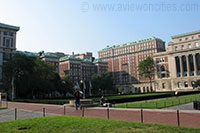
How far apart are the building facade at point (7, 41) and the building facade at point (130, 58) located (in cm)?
8902

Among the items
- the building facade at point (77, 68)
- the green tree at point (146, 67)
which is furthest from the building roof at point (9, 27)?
the green tree at point (146, 67)

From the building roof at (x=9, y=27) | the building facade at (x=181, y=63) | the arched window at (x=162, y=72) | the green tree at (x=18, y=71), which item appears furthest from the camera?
the arched window at (x=162, y=72)

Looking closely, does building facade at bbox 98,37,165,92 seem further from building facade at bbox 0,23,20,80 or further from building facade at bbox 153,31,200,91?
building facade at bbox 0,23,20,80

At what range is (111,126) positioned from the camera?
12.8 m

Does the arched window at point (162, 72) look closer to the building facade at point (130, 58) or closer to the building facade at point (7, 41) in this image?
the building facade at point (130, 58)

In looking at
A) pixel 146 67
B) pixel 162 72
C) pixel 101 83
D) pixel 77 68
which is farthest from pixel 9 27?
pixel 162 72

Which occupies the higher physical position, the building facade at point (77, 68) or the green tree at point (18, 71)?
the building facade at point (77, 68)

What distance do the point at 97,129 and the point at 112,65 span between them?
159802mm

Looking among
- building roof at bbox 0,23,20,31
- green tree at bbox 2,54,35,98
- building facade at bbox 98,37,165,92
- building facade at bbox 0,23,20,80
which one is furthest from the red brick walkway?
building facade at bbox 98,37,165,92

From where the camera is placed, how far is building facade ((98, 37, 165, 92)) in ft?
468

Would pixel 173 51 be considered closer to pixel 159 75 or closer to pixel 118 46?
pixel 159 75

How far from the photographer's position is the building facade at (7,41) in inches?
3140

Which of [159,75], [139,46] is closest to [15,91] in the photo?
[159,75]

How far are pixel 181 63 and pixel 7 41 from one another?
80305mm
